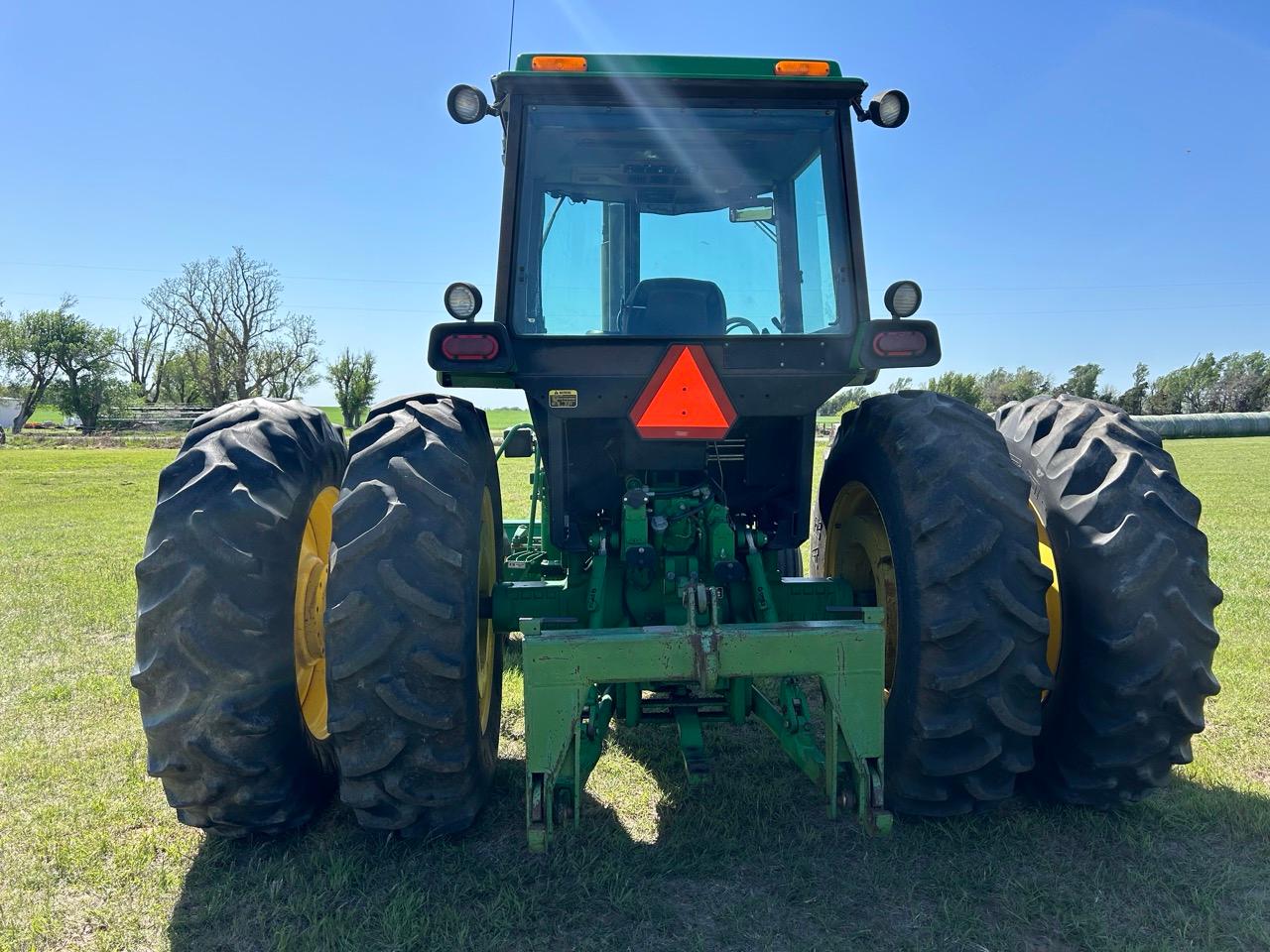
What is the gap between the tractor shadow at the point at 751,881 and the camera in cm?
246

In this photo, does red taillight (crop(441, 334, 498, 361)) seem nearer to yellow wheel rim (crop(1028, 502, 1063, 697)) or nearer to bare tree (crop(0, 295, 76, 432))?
yellow wheel rim (crop(1028, 502, 1063, 697))

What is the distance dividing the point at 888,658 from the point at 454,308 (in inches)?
86.6

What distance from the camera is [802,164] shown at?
11.4 ft

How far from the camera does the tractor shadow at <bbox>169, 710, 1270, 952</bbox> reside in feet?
8.06

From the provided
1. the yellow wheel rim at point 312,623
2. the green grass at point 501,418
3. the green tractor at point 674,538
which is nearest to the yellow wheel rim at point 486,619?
the green tractor at point 674,538

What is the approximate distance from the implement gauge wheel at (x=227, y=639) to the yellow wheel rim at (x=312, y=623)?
0.04 meters

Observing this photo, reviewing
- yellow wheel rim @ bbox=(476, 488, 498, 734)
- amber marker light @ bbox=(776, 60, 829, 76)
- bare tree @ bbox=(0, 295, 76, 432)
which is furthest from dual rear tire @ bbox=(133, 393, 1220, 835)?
bare tree @ bbox=(0, 295, 76, 432)

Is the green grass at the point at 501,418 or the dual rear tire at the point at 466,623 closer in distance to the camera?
the dual rear tire at the point at 466,623

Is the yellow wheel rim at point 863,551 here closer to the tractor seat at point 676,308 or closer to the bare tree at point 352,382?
the tractor seat at point 676,308

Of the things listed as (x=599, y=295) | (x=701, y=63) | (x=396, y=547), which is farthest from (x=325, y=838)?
(x=701, y=63)

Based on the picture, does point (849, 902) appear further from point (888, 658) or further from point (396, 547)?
point (396, 547)

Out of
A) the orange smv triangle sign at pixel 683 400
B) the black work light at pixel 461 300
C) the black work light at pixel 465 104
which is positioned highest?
the black work light at pixel 465 104

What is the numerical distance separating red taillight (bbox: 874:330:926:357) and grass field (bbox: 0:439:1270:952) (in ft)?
5.53

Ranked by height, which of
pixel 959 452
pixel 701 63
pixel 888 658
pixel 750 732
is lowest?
pixel 750 732
